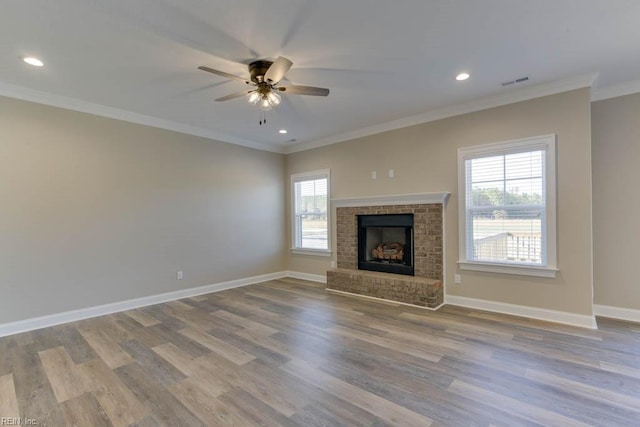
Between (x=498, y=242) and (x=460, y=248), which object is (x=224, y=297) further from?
(x=498, y=242)

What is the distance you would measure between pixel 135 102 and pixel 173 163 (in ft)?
3.63

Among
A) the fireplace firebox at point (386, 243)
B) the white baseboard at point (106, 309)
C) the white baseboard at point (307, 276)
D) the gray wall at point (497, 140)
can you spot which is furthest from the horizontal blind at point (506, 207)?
the white baseboard at point (106, 309)

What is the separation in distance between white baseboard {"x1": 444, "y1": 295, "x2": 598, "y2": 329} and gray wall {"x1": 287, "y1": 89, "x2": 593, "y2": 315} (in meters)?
0.06

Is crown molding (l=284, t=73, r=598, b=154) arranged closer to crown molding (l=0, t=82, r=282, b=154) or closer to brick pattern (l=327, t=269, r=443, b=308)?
crown molding (l=0, t=82, r=282, b=154)

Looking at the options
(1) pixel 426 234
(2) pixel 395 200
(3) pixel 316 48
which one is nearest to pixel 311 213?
(2) pixel 395 200

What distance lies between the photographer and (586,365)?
256 centimetres

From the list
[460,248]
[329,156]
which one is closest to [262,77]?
[329,156]

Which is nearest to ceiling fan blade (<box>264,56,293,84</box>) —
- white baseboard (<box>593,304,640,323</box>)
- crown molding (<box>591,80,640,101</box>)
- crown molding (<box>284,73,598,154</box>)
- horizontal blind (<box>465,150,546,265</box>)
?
crown molding (<box>284,73,598,154</box>)

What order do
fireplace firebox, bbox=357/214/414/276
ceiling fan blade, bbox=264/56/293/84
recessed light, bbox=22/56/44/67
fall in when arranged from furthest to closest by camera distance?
1. fireplace firebox, bbox=357/214/414/276
2. recessed light, bbox=22/56/44/67
3. ceiling fan blade, bbox=264/56/293/84

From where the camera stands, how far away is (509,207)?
3889mm

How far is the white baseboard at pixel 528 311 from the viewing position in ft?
11.3

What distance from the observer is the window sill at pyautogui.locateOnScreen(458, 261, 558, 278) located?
11.9 feet

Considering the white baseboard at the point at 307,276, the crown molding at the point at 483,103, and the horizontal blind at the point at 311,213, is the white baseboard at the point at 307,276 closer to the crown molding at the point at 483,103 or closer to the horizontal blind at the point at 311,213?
the horizontal blind at the point at 311,213

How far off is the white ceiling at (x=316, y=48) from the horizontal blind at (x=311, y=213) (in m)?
2.17
